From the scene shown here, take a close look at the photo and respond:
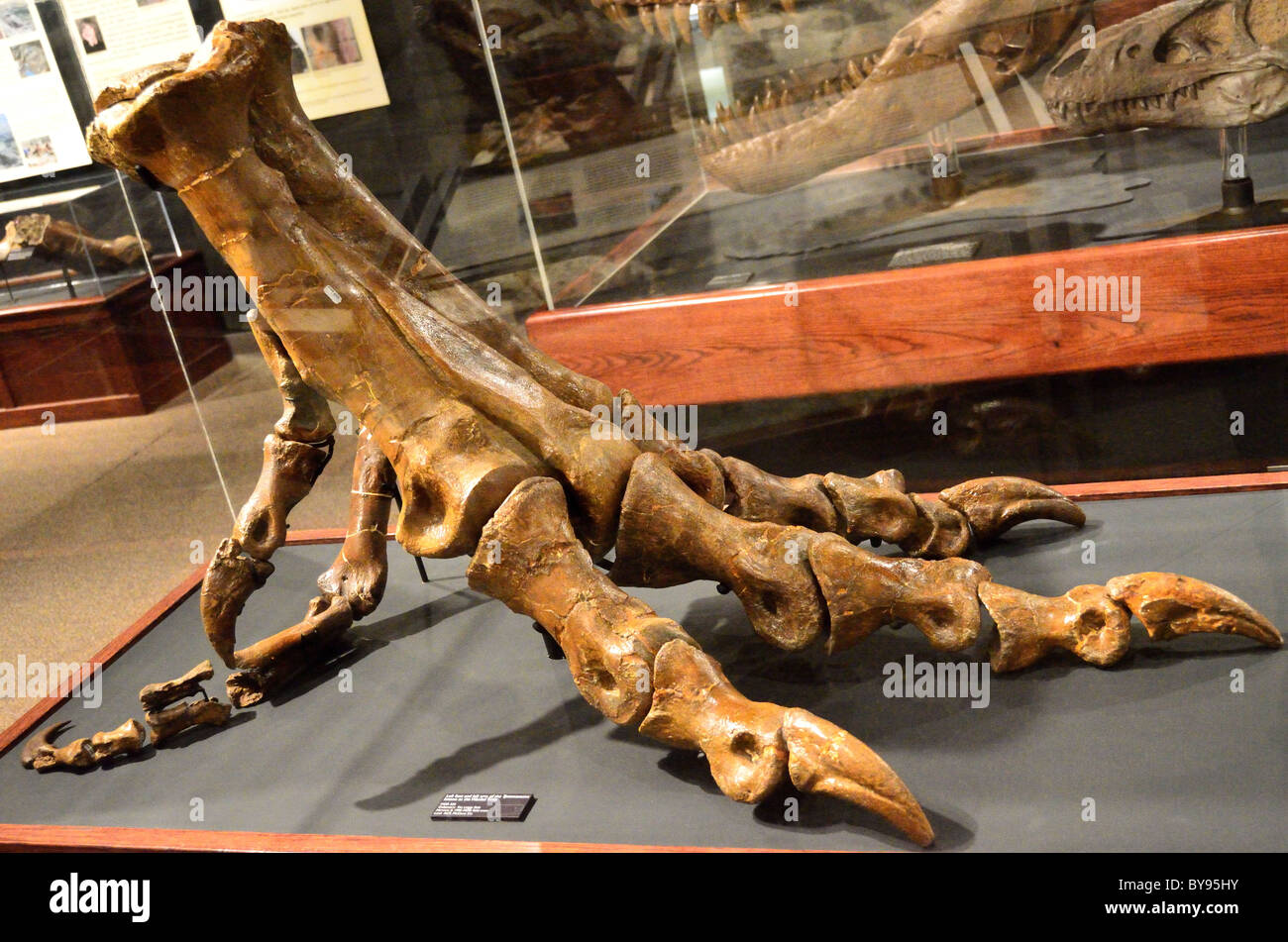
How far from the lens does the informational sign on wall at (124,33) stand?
2646mm

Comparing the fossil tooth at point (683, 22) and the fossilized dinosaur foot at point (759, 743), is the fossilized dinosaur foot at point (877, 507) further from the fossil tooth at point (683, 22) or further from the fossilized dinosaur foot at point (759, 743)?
the fossil tooth at point (683, 22)

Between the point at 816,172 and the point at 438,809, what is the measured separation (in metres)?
1.98

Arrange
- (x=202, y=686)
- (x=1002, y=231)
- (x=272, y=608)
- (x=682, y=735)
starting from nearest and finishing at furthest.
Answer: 1. (x=682, y=735)
2. (x=202, y=686)
3. (x=272, y=608)
4. (x=1002, y=231)

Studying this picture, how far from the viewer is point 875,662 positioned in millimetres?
1809

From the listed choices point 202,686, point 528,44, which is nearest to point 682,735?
point 202,686

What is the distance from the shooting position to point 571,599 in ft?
5.28

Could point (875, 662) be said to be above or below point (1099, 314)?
below

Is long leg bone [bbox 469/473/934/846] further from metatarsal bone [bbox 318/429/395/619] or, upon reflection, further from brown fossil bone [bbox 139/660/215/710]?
brown fossil bone [bbox 139/660/215/710]

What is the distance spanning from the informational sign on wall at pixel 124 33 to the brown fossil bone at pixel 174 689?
58.8 inches

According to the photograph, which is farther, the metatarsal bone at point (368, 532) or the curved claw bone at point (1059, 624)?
the metatarsal bone at point (368, 532)

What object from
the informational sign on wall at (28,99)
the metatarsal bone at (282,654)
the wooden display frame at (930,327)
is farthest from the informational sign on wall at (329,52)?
the metatarsal bone at (282,654)

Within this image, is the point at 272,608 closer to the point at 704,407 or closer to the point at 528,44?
the point at 704,407

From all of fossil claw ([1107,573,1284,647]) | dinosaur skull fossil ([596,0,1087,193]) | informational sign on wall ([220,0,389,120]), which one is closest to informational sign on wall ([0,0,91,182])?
informational sign on wall ([220,0,389,120])

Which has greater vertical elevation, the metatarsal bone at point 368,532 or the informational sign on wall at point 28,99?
the informational sign on wall at point 28,99
